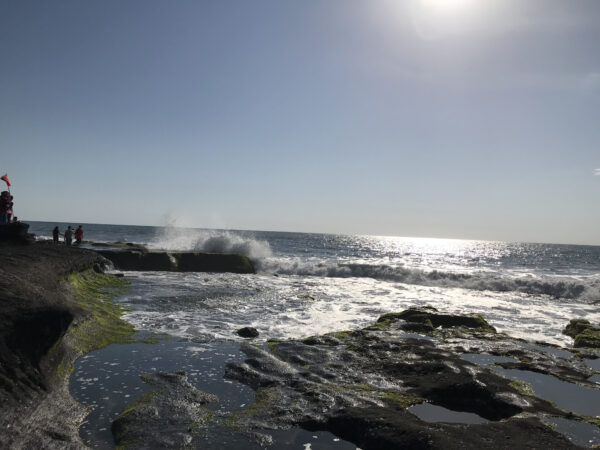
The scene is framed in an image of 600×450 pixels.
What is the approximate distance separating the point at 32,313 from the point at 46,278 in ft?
15.6

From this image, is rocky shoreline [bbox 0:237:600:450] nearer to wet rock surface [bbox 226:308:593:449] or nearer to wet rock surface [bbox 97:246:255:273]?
wet rock surface [bbox 226:308:593:449]

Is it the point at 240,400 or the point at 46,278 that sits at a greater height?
the point at 46,278

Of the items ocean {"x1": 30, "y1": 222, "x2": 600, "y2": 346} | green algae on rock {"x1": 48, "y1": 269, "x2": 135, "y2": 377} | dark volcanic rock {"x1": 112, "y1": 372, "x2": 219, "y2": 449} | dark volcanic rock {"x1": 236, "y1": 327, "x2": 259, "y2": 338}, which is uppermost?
green algae on rock {"x1": 48, "y1": 269, "x2": 135, "y2": 377}

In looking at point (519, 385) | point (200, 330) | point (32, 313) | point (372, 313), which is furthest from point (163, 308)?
point (519, 385)

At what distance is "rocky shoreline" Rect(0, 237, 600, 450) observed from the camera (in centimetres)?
553

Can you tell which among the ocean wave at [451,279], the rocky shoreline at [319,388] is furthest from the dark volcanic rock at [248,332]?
the ocean wave at [451,279]

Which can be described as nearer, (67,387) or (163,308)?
(67,387)

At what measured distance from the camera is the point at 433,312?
50.0 ft

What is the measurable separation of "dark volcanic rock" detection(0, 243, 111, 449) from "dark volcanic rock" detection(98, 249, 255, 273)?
17.8 metres

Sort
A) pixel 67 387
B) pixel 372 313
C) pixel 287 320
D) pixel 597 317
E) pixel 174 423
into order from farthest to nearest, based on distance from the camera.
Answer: pixel 597 317
pixel 372 313
pixel 287 320
pixel 67 387
pixel 174 423

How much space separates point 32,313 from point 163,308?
24.3ft

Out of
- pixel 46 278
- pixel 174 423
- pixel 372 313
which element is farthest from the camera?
pixel 372 313

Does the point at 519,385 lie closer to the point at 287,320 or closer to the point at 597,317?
the point at 287,320

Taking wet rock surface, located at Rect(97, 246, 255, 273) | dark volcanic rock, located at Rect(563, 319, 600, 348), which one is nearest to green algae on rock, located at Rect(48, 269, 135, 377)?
wet rock surface, located at Rect(97, 246, 255, 273)
